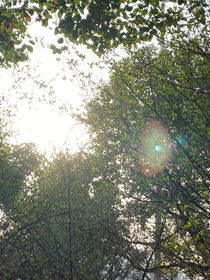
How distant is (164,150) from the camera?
30.2 ft

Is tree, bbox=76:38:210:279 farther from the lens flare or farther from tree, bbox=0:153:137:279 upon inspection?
tree, bbox=0:153:137:279

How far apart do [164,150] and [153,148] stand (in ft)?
2.03

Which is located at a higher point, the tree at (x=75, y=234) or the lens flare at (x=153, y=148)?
the lens flare at (x=153, y=148)

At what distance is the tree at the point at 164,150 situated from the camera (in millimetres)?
7926

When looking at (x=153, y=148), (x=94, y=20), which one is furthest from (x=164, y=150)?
(x=94, y=20)

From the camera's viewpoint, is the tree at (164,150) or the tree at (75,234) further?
the tree at (75,234)

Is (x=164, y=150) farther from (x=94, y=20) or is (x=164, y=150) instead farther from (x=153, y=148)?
(x=94, y=20)

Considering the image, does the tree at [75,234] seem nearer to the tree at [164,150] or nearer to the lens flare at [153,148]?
the tree at [164,150]

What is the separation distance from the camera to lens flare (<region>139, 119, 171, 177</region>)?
866cm

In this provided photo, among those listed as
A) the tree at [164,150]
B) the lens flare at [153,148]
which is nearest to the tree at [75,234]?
the tree at [164,150]

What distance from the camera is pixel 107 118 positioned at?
40.2 ft

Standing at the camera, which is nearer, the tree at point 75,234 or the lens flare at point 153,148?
the lens flare at point 153,148

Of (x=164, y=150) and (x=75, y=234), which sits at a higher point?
(x=164, y=150)

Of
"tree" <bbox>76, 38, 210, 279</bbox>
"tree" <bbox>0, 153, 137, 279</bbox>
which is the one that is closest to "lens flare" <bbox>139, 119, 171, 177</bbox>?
"tree" <bbox>76, 38, 210, 279</bbox>
